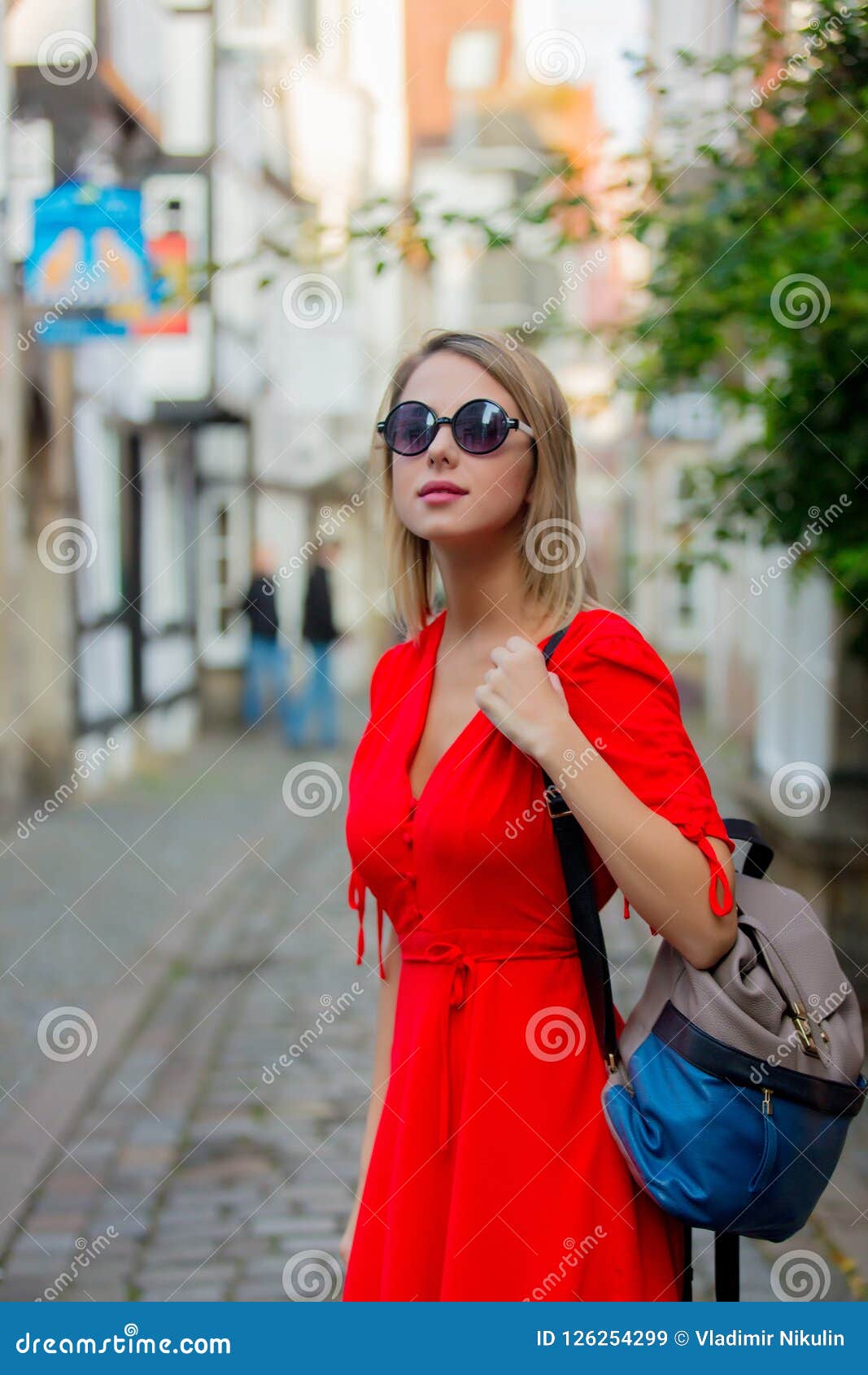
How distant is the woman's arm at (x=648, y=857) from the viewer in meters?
1.66

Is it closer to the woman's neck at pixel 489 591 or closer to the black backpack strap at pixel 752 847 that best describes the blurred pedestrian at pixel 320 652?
the woman's neck at pixel 489 591

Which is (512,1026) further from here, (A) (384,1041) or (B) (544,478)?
(B) (544,478)

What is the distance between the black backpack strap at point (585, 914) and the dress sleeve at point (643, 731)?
5cm

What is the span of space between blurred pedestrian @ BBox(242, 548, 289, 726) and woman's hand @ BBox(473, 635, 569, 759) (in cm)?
1416

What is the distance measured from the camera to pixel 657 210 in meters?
4.97

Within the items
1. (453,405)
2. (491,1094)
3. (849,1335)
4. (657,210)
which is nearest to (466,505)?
(453,405)

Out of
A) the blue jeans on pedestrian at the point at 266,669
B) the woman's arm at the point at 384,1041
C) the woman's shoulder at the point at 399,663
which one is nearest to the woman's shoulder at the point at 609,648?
the woman's shoulder at the point at 399,663

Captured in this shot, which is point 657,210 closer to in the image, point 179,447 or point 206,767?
point 206,767

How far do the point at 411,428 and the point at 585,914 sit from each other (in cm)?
67

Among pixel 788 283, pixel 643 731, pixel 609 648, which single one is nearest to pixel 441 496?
pixel 609 648

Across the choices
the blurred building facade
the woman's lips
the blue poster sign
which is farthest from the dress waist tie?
the blue poster sign

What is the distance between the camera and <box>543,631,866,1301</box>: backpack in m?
1.64

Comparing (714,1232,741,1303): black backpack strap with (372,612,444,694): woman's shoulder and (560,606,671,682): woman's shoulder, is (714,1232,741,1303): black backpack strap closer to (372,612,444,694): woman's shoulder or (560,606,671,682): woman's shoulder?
(560,606,671,682): woman's shoulder

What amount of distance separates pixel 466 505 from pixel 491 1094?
75 cm
